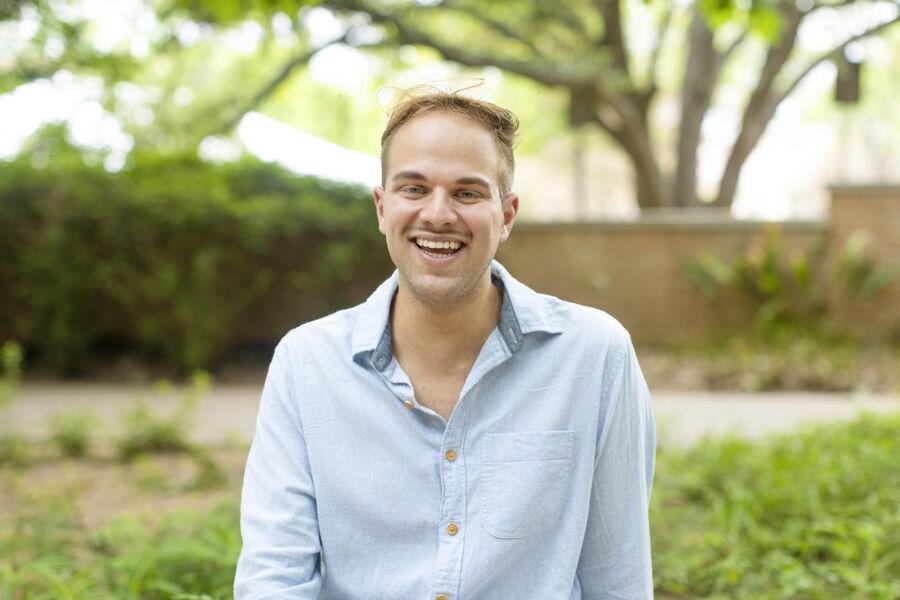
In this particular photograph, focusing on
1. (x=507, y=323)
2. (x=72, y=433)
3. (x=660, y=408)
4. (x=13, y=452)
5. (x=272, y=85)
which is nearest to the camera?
(x=507, y=323)

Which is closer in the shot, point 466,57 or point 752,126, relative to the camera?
point 466,57

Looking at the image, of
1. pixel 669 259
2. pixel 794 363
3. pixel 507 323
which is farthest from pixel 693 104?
pixel 507 323

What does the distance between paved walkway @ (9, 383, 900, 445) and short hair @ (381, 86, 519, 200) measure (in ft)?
14.5

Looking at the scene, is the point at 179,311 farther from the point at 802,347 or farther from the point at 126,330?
the point at 802,347

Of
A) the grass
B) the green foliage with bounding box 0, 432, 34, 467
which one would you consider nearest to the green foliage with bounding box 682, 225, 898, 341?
the grass

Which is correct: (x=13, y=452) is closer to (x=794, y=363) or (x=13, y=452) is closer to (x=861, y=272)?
(x=794, y=363)

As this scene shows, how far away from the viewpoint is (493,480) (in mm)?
A: 2119

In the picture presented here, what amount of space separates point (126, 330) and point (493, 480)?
8387mm

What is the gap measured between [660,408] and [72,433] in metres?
4.34

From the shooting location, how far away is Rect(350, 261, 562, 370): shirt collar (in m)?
2.22

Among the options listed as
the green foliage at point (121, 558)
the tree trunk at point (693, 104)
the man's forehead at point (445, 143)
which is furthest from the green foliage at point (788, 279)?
the man's forehead at point (445, 143)

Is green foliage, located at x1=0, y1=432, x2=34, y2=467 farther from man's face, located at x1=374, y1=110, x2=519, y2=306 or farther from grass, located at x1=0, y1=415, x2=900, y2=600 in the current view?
man's face, located at x1=374, y1=110, x2=519, y2=306

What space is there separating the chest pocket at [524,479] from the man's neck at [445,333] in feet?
0.75

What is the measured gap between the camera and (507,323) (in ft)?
7.38
